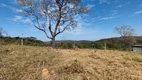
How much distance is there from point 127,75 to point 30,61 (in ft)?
9.07

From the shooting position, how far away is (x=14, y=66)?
11.1ft

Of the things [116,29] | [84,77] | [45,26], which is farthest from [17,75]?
[116,29]

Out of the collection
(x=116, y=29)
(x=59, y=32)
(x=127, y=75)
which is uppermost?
(x=116, y=29)

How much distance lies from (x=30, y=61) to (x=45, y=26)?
8.89m

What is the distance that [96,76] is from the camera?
123 inches

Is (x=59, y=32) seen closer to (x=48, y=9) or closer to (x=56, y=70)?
(x=48, y=9)

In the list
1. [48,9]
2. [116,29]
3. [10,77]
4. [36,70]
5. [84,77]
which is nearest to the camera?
[10,77]

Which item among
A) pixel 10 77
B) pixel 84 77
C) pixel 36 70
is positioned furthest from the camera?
pixel 36 70

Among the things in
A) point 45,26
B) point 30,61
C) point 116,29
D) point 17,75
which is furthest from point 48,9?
point 116,29

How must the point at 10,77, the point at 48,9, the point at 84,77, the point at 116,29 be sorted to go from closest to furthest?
the point at 10,77 < the point at 84,77 < the point at 48,9 < the point at 116,29

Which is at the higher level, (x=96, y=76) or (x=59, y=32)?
(x=59, y=32)

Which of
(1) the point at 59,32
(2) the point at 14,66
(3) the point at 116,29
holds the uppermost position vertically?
(3) the point at 116,29

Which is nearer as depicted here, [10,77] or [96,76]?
[10,77]

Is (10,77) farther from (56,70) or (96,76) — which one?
(96,76)
